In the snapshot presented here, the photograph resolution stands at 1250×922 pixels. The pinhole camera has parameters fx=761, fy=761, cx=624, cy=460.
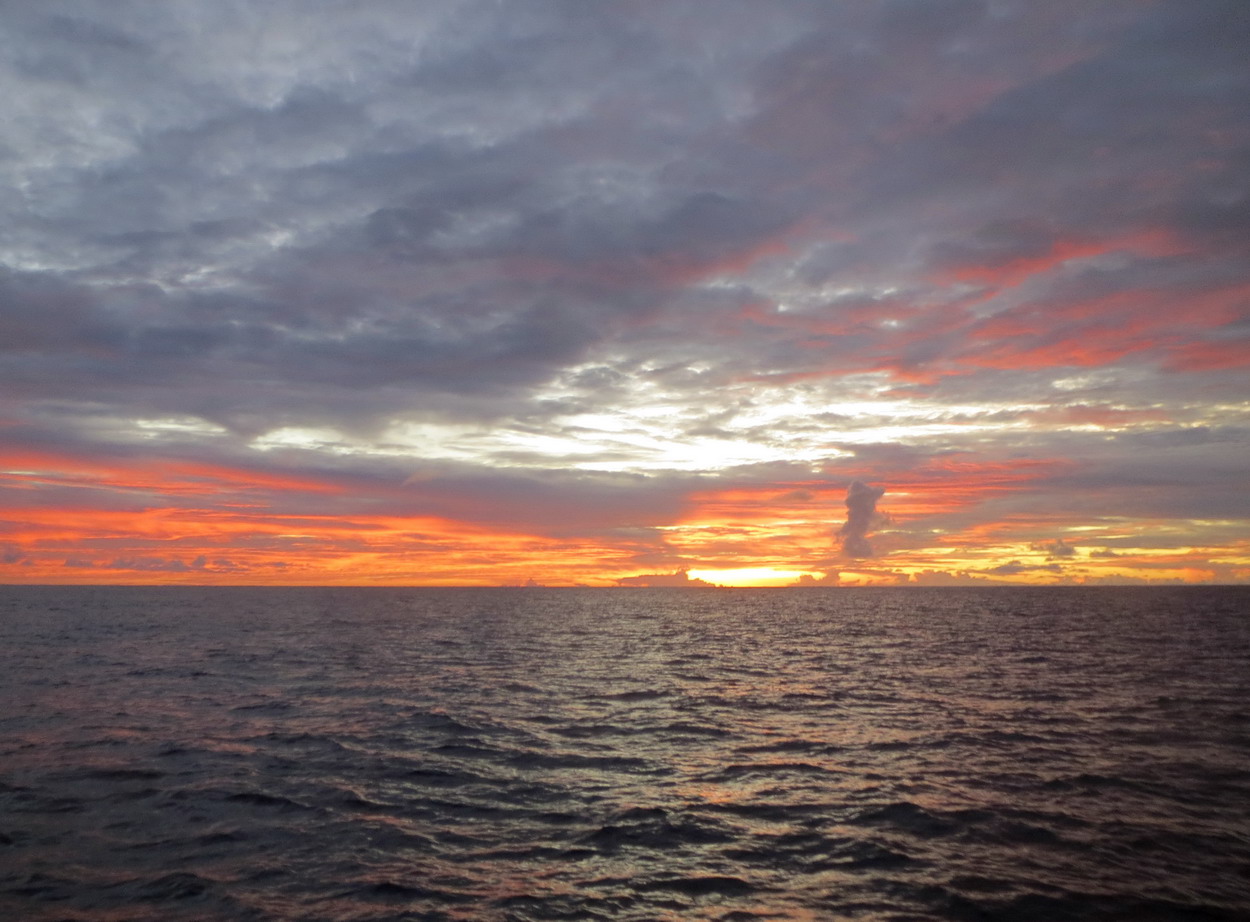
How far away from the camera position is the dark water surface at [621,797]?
46.8 ft

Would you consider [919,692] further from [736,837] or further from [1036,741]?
[736,837]

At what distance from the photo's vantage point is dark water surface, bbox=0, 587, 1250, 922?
561 inches

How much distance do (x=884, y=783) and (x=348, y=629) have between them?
2965 inches

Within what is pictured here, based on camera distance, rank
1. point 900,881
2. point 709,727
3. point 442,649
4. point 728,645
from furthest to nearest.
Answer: point 728,645 → point 442,649 → point 709,727 → point 900,881

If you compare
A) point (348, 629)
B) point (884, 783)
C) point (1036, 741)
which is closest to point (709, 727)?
point (884, 783)

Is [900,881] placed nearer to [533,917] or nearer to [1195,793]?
[533,917]

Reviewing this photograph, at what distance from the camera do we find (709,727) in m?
29.7

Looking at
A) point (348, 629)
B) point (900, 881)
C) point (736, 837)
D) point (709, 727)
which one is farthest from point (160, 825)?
point (348, 629)

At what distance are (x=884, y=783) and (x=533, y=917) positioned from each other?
40.2 ft

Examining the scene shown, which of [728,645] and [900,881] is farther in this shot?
[728,645]

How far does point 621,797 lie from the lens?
20281 millimetres

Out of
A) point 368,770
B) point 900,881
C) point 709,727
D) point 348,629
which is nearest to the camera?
point 900,881

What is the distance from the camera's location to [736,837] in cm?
1722

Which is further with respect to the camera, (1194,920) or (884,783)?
(884,783)
